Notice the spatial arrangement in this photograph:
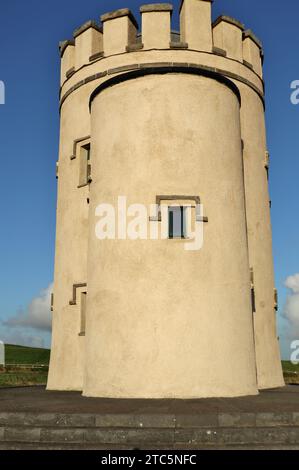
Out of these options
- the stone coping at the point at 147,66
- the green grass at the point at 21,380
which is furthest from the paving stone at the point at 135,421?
the green grass at the point at 21,380

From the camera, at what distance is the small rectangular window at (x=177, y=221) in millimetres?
12508

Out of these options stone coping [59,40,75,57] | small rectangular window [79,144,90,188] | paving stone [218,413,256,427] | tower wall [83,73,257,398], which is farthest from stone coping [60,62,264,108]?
paving stone [218,413,256,427]

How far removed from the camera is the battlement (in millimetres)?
14977

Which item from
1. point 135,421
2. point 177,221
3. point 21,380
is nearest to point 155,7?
point 177,221

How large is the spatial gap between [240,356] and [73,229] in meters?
6.63

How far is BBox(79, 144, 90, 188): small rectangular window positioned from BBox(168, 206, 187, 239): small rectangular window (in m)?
3.87

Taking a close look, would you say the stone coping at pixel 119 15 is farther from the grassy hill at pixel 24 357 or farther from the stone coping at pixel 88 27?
the grassy hill at pixel 24 357

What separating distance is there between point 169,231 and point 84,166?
15.1 ft

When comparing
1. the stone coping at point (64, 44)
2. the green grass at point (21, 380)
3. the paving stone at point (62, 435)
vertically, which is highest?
the stone coping at point (64, 44)

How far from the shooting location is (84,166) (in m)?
16.0

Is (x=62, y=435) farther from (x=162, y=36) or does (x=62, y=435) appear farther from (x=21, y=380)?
(x=21, y=380)

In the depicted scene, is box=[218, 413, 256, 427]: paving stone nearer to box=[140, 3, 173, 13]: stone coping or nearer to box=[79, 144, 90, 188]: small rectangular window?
box=[79, 144, 90, 188]: small rectangular window

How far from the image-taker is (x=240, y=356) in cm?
1208

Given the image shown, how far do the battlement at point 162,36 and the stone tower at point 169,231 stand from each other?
0.04 m
